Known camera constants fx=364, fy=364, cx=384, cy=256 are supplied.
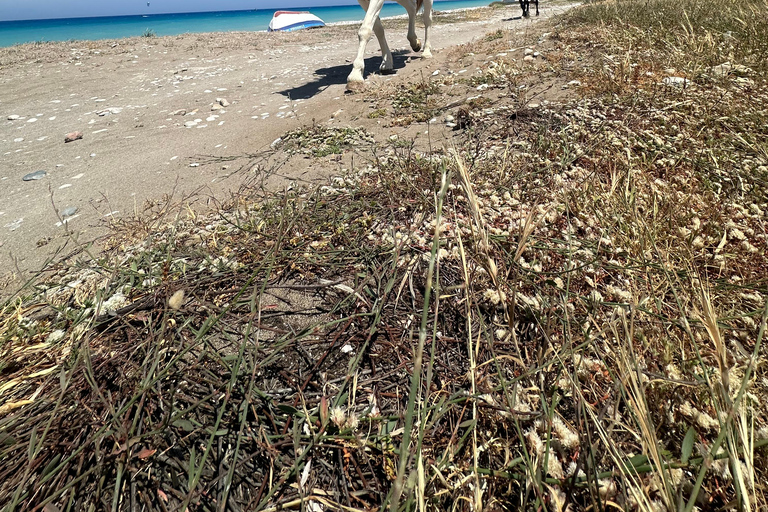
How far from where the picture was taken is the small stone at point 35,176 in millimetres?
3857

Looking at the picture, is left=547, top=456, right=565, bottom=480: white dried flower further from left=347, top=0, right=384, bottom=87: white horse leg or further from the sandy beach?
left=347, top=0, right=384, bottom=87: white horse leg

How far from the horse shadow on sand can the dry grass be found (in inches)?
156

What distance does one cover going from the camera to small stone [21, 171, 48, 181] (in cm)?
386

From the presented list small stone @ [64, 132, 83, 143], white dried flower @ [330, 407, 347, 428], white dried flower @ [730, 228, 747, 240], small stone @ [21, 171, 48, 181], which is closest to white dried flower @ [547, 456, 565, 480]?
white dried flower @ [330, 407, 347, 428]

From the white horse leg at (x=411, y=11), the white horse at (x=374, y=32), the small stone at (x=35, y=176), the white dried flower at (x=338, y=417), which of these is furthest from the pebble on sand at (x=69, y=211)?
the white horse leg at (x=411, y=11)

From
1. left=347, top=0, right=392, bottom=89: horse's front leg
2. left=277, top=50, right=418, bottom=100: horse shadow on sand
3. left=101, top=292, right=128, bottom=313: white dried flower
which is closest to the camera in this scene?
left=101, top=292, right=128, bottom=313: white dried flower

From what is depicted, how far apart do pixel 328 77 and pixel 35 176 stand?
15.7 ft

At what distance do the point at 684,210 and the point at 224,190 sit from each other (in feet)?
10.3

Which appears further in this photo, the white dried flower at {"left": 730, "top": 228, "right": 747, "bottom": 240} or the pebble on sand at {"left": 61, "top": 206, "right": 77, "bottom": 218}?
the pebble on sand at {"left": 61, "top": 206, "right": 77, "bottom": 218}

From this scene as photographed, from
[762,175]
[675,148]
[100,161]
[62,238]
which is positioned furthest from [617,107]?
[100,161]

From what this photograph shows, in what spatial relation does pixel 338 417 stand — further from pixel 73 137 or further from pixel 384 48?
pixel 384 48

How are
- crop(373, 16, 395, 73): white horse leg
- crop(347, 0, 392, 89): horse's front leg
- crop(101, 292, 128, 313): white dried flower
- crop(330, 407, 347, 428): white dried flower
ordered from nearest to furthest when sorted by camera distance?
crop(330, 407, 347, 428): white dried flower, crop(101, 292, 128, 313): white dried flower, crop(347, 0, 392, 89): horse's front leg, crop(373, 16, 395, 73): white horse leg

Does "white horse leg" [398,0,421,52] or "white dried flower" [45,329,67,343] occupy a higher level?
"white horse leg" [398,0,421,52]

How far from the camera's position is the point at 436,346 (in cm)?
141
